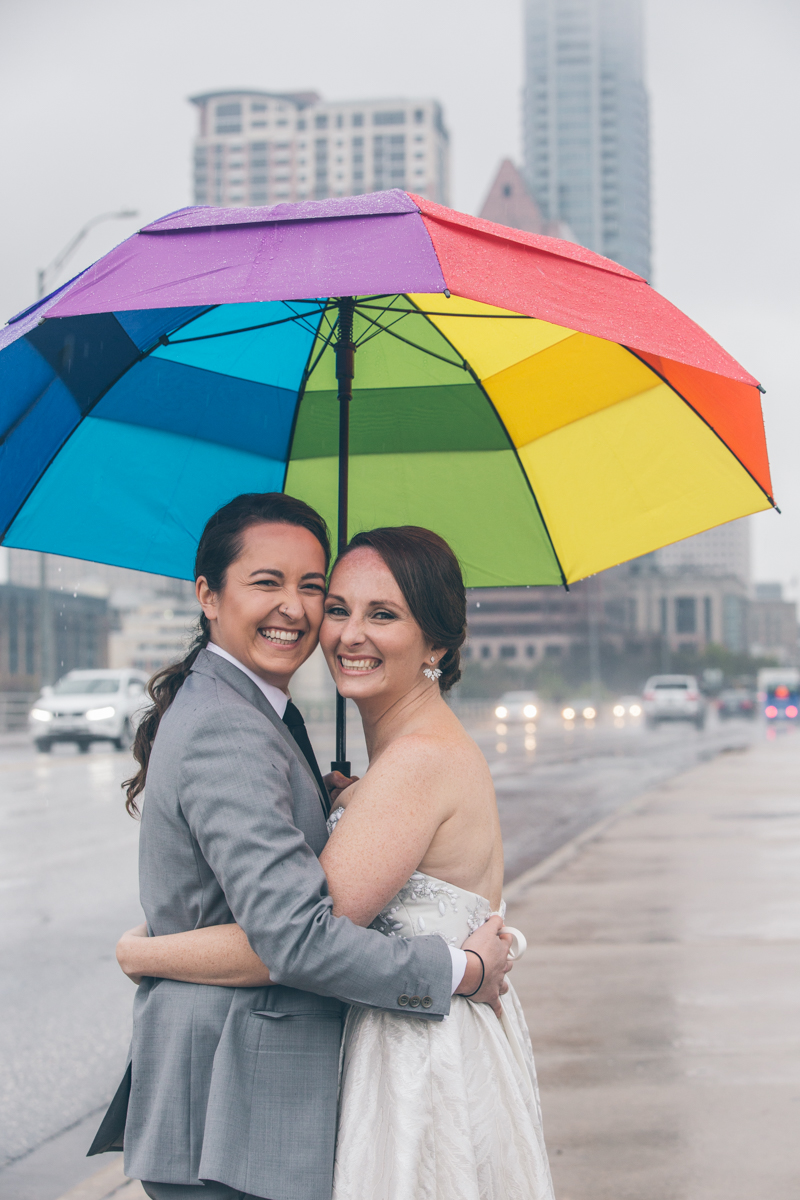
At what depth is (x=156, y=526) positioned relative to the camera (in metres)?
3.32

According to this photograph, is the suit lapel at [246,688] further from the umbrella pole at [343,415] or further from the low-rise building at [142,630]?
the low-rise building at [142,630]

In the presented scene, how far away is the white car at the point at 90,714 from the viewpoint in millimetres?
24672

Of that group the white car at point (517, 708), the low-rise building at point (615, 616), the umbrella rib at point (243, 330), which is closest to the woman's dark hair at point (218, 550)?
the umbrella rib at point (243, 330)

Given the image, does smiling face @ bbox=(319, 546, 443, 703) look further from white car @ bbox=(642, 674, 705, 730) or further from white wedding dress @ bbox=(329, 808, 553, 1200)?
white car @ bbox=(642, 674, 705, 730)

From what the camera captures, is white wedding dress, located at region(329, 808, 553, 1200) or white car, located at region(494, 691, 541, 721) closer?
white wedding dress, located at region(329, 808, 553, 1200)

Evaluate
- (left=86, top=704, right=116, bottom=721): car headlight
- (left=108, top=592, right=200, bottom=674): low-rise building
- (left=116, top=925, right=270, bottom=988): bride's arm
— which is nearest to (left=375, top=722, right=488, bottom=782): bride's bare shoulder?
(left=116, top=925, right=270, bottom=988): bride's arm

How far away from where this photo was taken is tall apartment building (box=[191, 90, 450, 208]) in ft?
623

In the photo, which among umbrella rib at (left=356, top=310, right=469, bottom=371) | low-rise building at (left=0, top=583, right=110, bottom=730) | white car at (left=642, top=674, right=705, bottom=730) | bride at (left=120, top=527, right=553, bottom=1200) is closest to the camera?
bride at (left=120, top=527, right=553, bottom=1200)

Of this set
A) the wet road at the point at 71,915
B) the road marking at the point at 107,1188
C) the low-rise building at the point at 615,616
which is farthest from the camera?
the low-rise building at the point at 615,616

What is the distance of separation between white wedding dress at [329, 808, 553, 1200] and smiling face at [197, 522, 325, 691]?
1.61ft

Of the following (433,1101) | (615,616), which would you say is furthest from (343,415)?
(615,616)

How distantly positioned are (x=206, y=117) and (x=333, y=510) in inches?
8424

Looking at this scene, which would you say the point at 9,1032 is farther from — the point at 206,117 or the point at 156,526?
the point at 206,117

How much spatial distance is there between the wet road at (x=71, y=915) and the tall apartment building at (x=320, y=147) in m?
181
